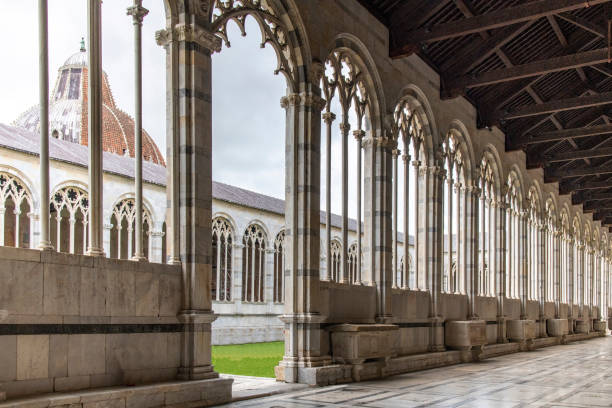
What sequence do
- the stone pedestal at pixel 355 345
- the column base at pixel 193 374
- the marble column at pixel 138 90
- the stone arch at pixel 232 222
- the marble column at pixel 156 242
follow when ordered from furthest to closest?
the stone arch at pixel 232 222 < the marble column at pixel 156 242 < the stone pedestal at pixel 355 345 < the column base at pixel 193 374 < the marble column at pixel 138 90

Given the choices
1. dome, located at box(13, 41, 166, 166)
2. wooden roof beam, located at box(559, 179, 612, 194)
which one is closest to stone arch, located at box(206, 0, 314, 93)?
wooden roof beam, located at box(559, 179, 612, 194)

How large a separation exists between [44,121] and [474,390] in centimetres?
736

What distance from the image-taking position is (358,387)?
10469mm

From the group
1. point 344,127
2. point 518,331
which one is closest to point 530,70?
point 344,127

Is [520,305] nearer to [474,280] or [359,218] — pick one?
[474,280]

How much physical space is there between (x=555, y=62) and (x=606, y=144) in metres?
11.7

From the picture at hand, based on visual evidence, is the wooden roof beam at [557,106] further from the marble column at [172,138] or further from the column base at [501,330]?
the marble column at [172,138]

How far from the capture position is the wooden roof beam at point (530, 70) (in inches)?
610

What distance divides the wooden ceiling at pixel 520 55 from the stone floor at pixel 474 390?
6480mm

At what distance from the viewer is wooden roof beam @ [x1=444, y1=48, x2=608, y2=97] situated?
15484 millimetres

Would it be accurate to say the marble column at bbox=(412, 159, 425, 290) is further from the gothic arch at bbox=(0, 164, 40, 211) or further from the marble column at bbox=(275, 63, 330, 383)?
the gothic arch at bbox=(0, 164, 40, 211)

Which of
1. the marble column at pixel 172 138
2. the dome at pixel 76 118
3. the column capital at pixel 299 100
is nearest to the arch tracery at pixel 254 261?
the dome at pixel 76 118

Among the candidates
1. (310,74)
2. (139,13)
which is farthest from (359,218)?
(139,13)

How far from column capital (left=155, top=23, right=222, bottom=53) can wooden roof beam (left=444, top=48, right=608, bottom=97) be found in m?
9.09
